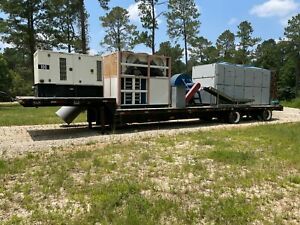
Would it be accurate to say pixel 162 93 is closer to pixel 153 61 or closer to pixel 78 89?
pixel 153 61

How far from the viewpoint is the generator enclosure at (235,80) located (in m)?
17.8

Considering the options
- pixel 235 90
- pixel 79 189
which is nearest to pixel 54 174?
pixel 79 189

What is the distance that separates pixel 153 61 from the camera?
1455cm

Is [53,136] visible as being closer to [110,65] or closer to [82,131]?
[82,131]

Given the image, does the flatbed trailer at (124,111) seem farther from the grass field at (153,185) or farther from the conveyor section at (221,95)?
the grass field at (153,185)

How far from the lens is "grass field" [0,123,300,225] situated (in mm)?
5004

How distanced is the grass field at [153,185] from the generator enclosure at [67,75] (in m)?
3.64

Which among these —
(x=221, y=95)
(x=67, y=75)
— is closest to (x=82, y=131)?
(x=67, y=75)

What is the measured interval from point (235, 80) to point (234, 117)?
2.06m

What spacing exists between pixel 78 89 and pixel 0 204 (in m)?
8.39

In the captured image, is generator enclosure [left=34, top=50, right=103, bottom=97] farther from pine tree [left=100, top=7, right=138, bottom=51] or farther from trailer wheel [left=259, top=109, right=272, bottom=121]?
pine tree [left=100, top=7, right=138, bottom=51]

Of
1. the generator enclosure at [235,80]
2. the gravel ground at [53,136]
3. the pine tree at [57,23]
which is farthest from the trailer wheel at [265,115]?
the pine tree at [57,23]

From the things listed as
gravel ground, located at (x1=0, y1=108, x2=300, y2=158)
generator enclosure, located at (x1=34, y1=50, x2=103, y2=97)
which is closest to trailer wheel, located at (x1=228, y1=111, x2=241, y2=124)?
gravel ground, located at (x1=0, y1=108, x2=300, y2=158)

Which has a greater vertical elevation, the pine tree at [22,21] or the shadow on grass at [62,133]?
the pine tree at [22,21]
